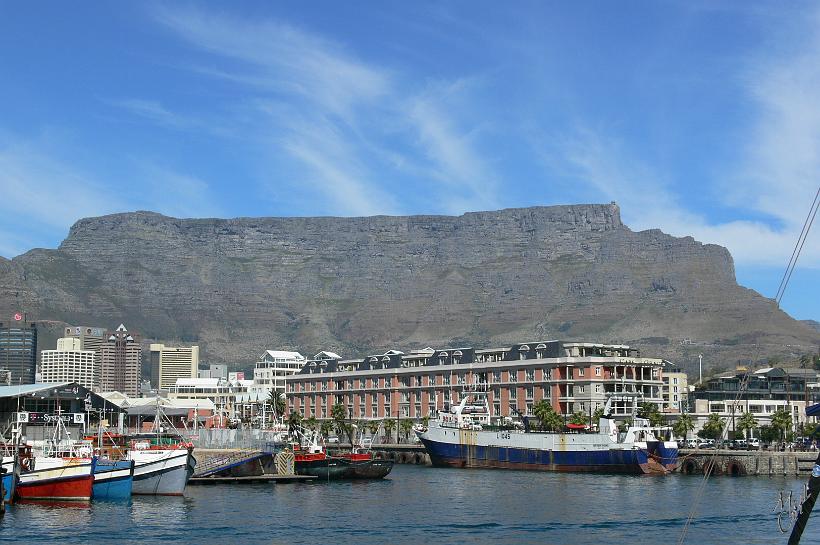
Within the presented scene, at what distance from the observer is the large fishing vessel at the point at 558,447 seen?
484 feet

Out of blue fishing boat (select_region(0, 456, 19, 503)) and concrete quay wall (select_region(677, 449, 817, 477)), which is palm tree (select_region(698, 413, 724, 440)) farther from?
blue fishing boat (select_region(0, 456, 19, 503))

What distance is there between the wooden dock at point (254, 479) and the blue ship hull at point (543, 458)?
36067mm

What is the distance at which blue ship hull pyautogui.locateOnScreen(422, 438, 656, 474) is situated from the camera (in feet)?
481

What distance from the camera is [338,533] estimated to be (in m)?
83.0

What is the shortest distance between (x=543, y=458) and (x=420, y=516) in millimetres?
60702

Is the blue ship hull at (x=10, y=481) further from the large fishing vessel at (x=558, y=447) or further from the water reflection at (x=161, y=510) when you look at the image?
the large fishing vessel at (x=558, y=447)

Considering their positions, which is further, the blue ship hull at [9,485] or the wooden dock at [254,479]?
the wooden dock at [254,479]

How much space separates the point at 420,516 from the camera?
93750 mm

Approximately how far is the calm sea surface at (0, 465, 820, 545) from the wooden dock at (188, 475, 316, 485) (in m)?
2.30

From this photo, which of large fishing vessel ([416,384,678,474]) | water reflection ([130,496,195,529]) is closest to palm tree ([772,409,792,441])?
large fishing vessel ([416,384,678,474])

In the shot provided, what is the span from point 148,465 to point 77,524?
20464 millimetres

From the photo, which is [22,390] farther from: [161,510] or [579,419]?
[579,419]

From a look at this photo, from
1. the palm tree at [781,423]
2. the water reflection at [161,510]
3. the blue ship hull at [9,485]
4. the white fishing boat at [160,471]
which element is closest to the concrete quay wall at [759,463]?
the palm tree at [781,423]

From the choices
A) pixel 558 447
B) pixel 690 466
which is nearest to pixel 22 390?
pixel 558 447
